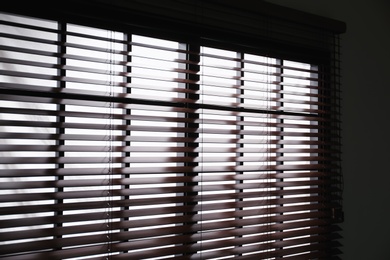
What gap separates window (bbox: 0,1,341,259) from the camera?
4.53ft

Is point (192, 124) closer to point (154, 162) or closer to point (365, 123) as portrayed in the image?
point (154, 162)

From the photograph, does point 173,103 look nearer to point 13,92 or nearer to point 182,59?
point 182,59

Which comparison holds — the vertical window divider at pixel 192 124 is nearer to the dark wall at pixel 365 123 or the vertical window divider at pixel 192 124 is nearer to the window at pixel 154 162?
the window at pixel 154 162

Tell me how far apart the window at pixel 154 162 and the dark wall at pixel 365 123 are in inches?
7.5

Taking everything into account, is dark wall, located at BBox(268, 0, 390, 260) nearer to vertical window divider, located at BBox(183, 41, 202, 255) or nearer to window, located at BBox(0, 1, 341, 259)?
window, located at BBox(0, 1, 341, 259)

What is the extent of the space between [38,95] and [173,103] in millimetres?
579

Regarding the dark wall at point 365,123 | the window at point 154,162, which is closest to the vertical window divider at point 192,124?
the window at point 154,162

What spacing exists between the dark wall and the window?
192 millimetres

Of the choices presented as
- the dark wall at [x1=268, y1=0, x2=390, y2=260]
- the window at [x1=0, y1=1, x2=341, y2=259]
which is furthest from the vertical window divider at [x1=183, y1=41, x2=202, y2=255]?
the dark wall at [x1=268, y1=0, x2=390, y2=260]

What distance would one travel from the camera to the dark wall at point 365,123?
2.37 metres

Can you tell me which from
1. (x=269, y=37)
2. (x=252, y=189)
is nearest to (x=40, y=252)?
(x=252, y=189)

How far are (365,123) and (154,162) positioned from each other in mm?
1557

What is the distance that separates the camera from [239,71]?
6.46ft

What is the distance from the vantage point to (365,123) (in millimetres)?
2492
